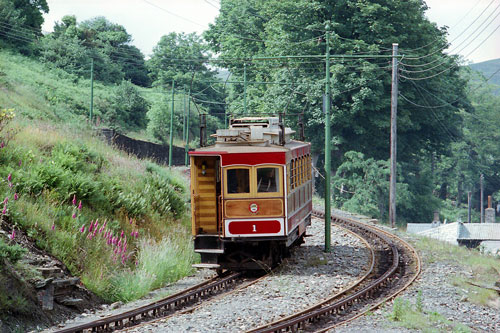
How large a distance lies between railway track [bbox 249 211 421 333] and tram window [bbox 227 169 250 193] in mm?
3279

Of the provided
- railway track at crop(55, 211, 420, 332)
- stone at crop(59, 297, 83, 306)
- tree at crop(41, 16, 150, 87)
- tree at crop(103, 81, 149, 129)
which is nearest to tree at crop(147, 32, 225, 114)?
tree at crop(41, 16, 150, 87)

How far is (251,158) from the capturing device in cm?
1465

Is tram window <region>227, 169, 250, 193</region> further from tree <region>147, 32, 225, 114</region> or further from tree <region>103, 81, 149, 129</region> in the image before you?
tree <region>147, 32, 225, 114</region>

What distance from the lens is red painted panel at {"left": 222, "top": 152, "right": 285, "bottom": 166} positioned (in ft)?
48.0

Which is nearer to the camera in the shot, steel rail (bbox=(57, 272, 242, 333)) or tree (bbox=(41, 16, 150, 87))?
steel rail (bbox=(57, 272, 242, 333))

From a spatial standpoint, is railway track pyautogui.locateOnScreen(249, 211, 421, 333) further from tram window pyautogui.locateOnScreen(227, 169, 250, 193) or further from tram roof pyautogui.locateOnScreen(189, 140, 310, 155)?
tram roof pyautogui.locateOnScreen(189, 140, 310, 155)

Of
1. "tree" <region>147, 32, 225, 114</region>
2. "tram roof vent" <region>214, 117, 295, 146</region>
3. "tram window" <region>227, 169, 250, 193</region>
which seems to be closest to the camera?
"tram window" <region>227, 169, 250, 193</region>

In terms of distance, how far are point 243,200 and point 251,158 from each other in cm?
98

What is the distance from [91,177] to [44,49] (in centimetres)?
4529

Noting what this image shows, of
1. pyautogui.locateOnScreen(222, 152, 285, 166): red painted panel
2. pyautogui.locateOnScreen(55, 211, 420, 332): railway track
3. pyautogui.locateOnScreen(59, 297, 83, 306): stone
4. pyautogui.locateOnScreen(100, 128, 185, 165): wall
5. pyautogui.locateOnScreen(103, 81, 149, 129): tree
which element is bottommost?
pyautogui.locateOnScreen(55, 211, 420, 332): railway track

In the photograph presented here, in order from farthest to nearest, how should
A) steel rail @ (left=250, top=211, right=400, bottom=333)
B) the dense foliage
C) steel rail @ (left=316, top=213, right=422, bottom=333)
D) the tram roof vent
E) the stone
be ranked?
the dense foliage
the tram roof vent
the stone
steel rail @ (left=316, top=213, right=422, bottom=333)
steel rail @ (left=250, top=211, right=400, bottom=333)

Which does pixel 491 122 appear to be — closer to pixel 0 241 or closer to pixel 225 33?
pixel 225 33

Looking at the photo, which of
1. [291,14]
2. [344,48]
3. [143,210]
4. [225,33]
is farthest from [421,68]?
[143,210]

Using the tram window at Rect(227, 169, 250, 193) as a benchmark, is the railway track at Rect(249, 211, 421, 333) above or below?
below
